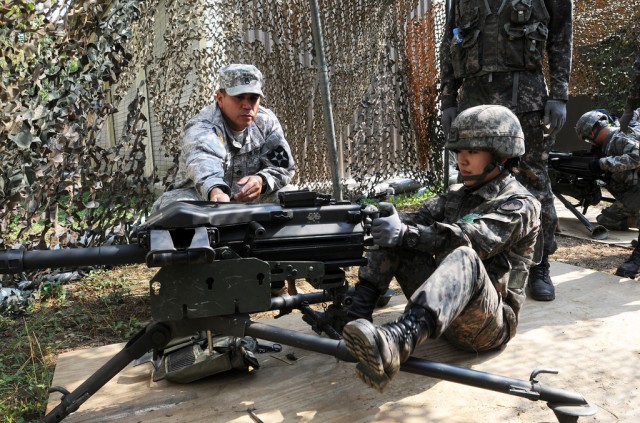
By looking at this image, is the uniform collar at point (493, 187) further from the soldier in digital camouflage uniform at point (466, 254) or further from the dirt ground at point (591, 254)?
the dirt ground at point (591, 254)

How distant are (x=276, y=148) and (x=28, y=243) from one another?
1982 millimetres

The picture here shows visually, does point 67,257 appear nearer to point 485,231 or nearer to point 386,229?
point 386,229

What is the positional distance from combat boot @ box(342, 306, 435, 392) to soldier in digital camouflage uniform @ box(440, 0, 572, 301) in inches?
83.2

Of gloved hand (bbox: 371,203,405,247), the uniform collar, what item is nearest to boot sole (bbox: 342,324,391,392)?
gloved hand (bbox: 371,203,405,247)

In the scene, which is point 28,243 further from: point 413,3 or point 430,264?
point 413,3

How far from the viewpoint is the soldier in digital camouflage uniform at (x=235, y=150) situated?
11.5ft

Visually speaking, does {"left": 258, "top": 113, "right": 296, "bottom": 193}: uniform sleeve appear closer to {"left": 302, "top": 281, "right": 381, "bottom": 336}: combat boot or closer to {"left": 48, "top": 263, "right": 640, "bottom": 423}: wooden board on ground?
{"left": 302, "top": 281, "right": 381, "bottom": 336}: combat boot

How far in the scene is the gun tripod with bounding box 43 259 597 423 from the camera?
227cm

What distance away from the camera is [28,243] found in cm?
427

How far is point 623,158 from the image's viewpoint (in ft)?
20.0

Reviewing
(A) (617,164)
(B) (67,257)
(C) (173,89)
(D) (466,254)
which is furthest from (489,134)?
(C) (173,89)

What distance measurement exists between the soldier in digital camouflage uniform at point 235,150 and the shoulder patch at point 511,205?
148cm

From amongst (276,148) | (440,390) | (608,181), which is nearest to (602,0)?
(608,181)

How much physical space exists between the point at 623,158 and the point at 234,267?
5.24m
